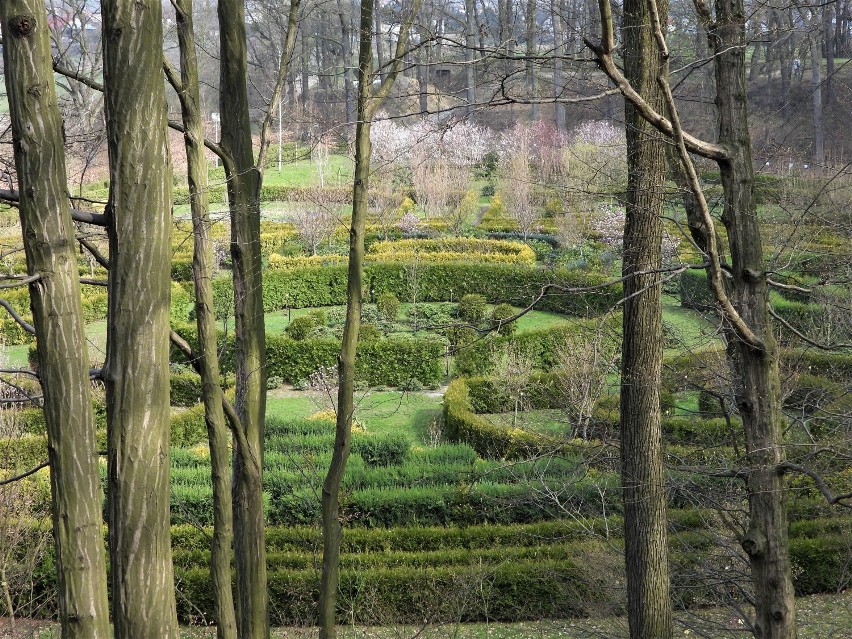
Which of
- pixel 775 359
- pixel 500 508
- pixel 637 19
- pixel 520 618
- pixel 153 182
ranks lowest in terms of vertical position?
pixel 520 618

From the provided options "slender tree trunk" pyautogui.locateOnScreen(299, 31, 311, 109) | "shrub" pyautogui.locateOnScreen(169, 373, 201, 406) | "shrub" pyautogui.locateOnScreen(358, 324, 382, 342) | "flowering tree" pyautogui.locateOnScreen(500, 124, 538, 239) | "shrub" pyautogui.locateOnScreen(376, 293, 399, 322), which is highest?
"slender tree trunk" pyautogui.locateOnScreen(299, 31, 311, 109)

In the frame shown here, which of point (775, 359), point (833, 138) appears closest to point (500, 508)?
point (775, 359)

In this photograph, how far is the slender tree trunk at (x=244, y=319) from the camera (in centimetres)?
471

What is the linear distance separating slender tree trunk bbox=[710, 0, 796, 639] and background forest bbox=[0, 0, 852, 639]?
17 millimetres

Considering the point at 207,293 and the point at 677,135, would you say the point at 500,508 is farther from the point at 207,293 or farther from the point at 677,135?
the point at 677,135

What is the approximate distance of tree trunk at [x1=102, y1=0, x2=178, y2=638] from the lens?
2.73 metres

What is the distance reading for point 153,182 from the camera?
2.83 m

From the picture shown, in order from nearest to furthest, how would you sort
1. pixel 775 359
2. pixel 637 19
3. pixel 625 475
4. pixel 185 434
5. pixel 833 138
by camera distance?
pixel 775 359
pixel 637 19
pixel 625 475
pixel 185 434
pixel 833 138

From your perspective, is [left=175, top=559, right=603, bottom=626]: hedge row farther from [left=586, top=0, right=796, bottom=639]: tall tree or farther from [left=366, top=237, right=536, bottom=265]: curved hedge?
[left=366, top=237, right=536, bottom=265]: curved hedge

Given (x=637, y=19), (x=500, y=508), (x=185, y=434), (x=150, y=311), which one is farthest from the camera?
(x=185, y=434)

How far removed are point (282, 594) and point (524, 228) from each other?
52.0 ft

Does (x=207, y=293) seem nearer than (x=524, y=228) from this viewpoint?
Yes

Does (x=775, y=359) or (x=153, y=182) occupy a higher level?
(x=153, y=182)

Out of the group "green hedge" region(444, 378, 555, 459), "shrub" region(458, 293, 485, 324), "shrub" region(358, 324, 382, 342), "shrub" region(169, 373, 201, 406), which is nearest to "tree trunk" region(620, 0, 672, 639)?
"green hedge" region(444, 378, 555, 459)
